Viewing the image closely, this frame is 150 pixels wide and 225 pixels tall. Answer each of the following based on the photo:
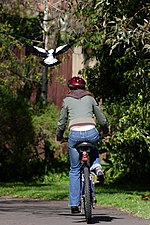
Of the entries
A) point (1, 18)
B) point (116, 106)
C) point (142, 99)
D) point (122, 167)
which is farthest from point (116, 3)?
point (1, 18)

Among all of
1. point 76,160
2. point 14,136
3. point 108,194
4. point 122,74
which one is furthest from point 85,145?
point 14,136

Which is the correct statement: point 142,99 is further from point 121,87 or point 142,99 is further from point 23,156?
point 23,156

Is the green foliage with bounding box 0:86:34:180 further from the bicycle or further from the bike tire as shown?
the bike tire

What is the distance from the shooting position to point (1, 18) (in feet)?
66.9

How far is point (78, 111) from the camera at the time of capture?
9461 millimetres

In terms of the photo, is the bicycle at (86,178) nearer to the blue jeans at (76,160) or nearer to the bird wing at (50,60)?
the blue jeans at (76,160)

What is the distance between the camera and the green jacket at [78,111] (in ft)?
30.9

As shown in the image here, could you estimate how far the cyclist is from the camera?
9.28 meters

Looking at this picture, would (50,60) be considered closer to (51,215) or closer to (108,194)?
(108,194)

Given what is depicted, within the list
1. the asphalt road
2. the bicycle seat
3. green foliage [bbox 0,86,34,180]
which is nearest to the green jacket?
the bicycle seat

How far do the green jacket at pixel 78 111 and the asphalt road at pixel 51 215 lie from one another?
1140 millimetres

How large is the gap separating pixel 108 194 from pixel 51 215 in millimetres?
3606

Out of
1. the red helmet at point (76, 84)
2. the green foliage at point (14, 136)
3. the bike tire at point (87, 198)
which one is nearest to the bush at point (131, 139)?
the green foliage at point (14, 136)

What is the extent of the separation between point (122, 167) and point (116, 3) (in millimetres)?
4164
